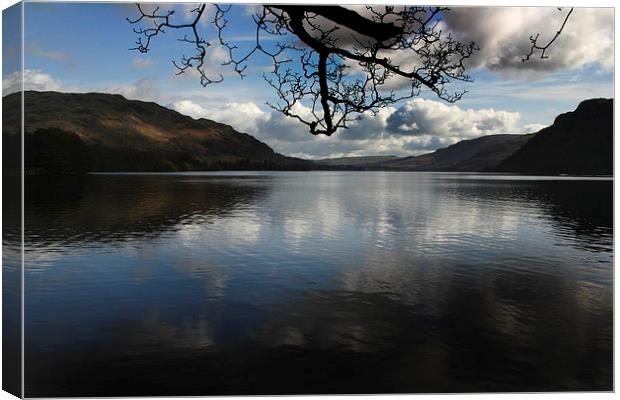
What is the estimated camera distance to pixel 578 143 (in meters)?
53.9

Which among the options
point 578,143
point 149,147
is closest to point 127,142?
point 149,147

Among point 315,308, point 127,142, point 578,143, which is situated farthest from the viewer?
point 127,142

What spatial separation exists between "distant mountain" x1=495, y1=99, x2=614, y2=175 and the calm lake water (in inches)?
199

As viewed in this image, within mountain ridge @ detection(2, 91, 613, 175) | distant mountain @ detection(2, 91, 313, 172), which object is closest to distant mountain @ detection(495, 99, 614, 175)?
mountain ridge @ detection(2, 91, 613, 175)

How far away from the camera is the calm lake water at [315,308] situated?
1322 cm

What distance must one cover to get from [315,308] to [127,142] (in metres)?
102

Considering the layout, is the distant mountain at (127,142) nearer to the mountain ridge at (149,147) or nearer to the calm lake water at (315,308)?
the mountain ridge at (149,147)

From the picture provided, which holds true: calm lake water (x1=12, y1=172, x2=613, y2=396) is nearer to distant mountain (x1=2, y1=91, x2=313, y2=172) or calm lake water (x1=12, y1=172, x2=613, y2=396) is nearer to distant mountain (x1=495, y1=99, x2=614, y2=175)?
distant mountain (x1=495, y1=99, x2=614, y2=175)

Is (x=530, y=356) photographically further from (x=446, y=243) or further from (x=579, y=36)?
(x=446, y=243)

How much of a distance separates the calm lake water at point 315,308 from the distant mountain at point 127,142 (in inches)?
1653

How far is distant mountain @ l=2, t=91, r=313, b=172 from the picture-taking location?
285 feet

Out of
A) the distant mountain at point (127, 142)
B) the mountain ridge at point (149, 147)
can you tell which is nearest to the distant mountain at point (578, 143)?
the mountain ridge at point (149, 147)

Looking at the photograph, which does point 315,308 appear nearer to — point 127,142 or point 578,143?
point 578,143

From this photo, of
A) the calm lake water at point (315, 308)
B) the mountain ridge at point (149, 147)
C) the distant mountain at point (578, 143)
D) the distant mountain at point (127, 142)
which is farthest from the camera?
the distant mountain at point (127, 142)
